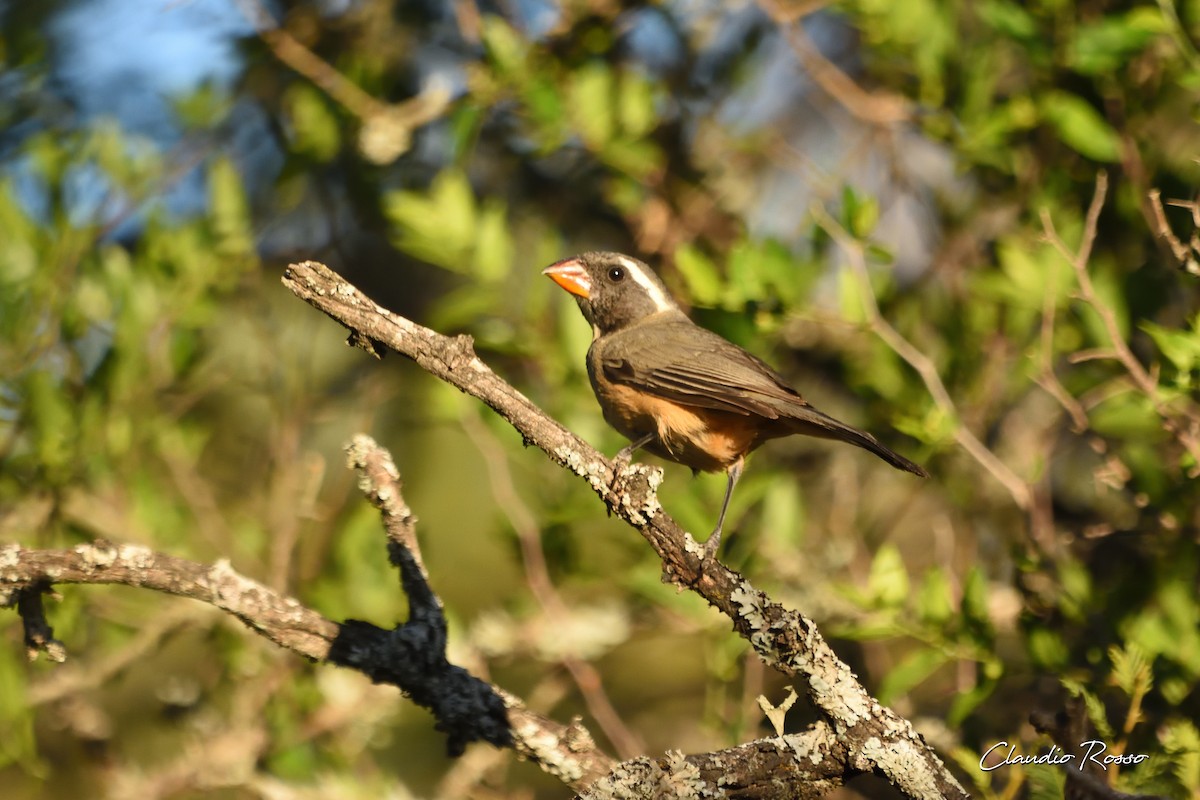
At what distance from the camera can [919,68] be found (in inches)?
203

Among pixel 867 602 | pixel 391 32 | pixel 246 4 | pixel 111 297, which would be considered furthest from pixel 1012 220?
pixel 111 297

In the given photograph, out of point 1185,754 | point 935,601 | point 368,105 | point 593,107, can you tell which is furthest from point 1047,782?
point 368,105

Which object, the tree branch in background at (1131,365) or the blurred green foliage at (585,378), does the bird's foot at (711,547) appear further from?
the tree branch in background at (1131,365)

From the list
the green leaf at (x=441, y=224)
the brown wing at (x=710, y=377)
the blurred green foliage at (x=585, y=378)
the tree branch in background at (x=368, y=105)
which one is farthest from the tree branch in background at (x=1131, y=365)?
the tree branch in background at (x=368, y=105)

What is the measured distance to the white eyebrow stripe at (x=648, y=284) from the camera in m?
5.43

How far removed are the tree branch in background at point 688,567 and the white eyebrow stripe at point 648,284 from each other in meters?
2.30

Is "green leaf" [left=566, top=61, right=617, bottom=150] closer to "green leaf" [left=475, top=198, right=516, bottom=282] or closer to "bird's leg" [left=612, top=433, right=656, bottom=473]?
"green leaf" [left=475, top=198, right=516, bottom=282]

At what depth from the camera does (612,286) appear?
5.45 metres

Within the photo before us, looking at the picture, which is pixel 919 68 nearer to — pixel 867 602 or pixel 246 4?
pixel 867 602

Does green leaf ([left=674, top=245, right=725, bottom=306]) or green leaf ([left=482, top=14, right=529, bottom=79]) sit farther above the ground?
green leaf ([left=482, top=14, right=529, bottom=79])

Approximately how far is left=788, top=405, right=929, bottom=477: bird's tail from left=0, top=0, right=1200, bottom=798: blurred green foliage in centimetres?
48

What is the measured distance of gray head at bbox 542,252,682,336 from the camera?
5.43m

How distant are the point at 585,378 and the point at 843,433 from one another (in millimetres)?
1567

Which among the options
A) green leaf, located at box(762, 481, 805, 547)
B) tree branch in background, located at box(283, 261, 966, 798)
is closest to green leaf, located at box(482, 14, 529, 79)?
green leaf, located at box(762, 481, 805, 547)
